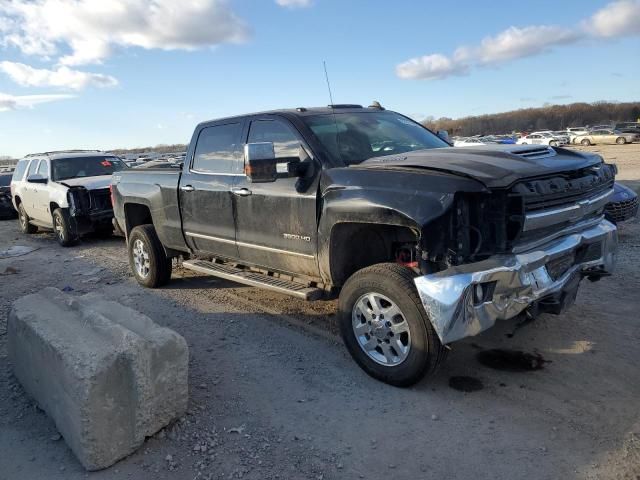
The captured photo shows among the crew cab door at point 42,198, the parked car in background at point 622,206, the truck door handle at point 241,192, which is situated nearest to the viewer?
the truck door handle at point 241,192

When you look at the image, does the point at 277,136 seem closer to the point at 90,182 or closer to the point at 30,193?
the point at 90,182

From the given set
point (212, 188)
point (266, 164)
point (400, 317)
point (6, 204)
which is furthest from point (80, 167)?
point (400, 317)

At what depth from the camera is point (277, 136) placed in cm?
474

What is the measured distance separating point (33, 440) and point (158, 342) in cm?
108

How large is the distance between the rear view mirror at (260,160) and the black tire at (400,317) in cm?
109

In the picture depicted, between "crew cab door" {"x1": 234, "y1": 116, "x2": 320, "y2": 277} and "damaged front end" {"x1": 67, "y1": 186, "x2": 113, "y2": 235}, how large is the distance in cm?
608

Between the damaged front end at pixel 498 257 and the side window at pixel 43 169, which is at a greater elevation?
the side window at pixel 43 169

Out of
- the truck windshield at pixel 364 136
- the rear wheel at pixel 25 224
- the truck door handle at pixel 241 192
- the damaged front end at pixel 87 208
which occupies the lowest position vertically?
the rear wheel at pixel 25 224

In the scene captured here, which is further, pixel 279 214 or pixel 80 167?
pixel 80 167

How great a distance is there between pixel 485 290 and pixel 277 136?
237 cm

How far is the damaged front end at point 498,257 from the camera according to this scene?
10.7ft

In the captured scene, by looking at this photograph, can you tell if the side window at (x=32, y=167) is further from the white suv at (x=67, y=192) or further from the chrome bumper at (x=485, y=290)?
the chrome bumper at (x=485, y=290)

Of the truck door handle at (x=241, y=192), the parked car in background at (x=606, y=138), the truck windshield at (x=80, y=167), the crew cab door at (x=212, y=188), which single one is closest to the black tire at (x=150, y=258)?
the crew cab door at (x=212, y=188)

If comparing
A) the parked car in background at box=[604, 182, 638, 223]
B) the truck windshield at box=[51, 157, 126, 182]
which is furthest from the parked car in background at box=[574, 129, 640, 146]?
the truck windshield at box=[51, 157, 126, 182]
